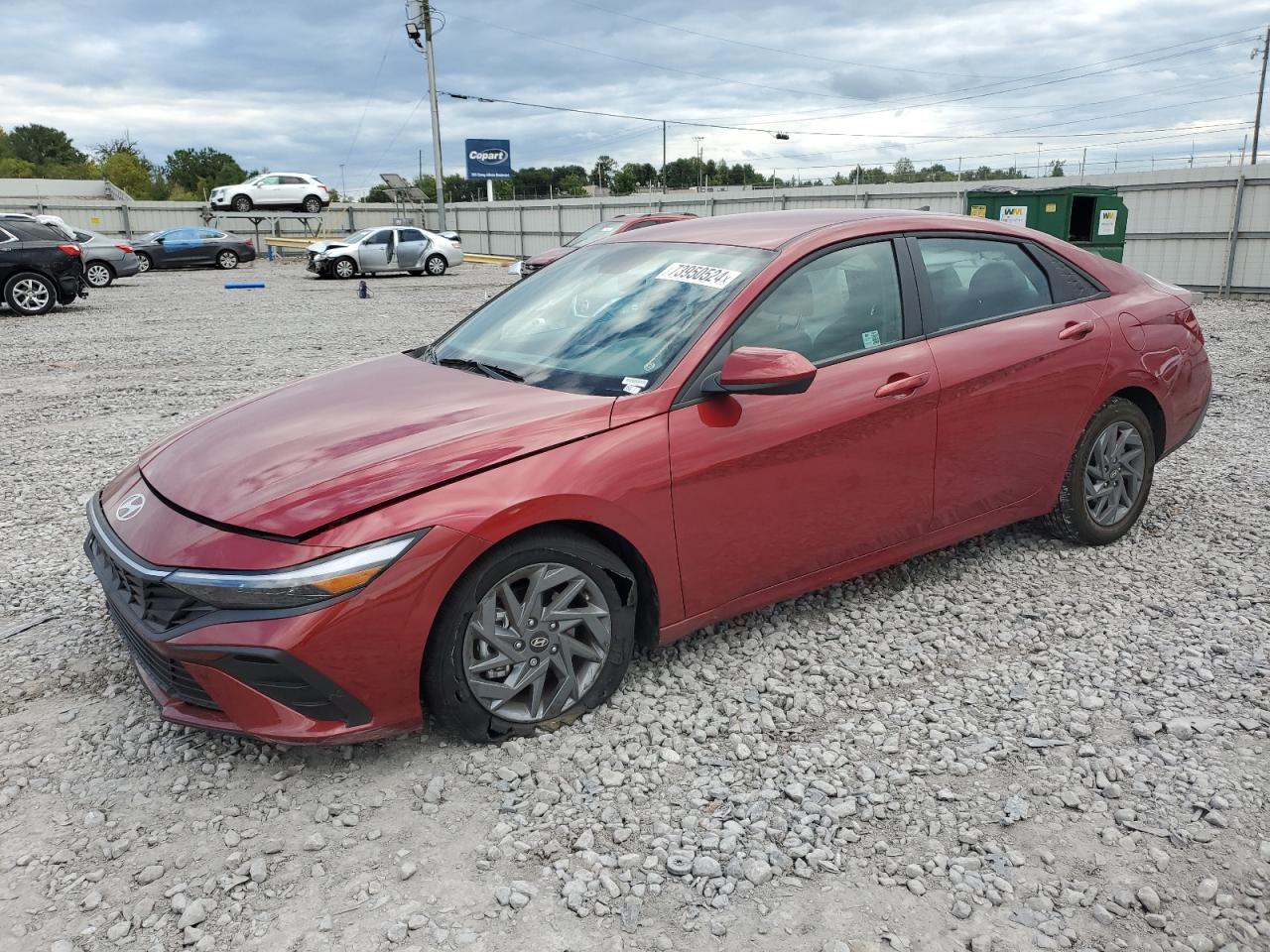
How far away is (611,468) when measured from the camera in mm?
3104

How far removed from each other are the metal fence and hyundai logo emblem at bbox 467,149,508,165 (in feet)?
80.3

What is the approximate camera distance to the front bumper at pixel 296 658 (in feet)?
8.76

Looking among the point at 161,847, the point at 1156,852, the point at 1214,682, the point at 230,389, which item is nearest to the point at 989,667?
the point at 1214,682

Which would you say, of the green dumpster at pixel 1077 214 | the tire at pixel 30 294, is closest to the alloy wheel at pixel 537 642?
the green dumpster at pixel 1077 214

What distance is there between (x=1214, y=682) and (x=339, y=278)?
26.6m

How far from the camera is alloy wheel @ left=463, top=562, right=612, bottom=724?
9.77 ft

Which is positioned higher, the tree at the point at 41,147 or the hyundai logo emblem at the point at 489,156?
the tree at the point at 41,147

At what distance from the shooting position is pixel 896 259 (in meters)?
3.99

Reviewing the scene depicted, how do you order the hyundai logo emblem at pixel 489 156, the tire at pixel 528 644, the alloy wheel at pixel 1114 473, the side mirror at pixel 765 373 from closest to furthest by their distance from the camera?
the tire at pixel 528 644 < the side mirror at pixel 765 373 < the alloy wheel at pixel 1114 473 < the hyundai logo emblem at pixel 489 156

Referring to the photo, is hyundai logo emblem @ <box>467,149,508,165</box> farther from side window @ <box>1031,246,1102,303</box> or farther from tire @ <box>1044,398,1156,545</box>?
tire @ <box>1044,398,1156,545</box>

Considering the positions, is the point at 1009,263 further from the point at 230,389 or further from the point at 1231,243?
the point at 1231,243

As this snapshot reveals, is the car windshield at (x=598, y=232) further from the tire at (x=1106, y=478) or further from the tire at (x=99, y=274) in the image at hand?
the tire at (x=99, y=274)

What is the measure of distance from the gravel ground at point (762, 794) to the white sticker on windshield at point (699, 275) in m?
1.40

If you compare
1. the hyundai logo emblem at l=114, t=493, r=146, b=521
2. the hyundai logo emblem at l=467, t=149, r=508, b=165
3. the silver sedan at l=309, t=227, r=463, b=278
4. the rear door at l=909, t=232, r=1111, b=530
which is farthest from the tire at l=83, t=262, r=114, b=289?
the hyundai logo emblem at l=467, t=149, r=508, b=165
